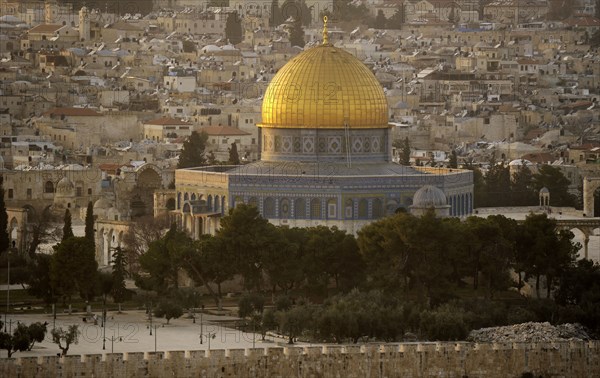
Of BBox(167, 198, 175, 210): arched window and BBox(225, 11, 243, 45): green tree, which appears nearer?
BBox(167, 198, 175, 210): arched window

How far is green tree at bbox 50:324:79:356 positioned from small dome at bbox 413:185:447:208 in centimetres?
1295

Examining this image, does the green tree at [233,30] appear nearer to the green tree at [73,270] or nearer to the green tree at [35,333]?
the green tree at [73,270]

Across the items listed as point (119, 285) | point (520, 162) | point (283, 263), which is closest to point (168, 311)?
point (119, 285)

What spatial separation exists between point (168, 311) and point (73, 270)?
278cm

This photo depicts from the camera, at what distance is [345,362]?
50.8 metres

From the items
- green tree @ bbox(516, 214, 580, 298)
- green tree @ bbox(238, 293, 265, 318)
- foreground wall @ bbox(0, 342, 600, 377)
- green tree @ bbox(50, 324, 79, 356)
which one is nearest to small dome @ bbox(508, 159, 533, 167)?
green tree @ bbox(516, 214, 580, 298)

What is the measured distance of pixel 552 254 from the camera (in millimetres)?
61625

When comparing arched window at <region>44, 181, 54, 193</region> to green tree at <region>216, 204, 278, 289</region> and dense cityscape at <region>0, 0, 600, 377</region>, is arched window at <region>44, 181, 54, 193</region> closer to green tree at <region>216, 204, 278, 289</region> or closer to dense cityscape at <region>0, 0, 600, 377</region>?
dense cityscape at <region>0, 0, 600, 377</region>

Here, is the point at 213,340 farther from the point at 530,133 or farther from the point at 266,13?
the point at 266,13

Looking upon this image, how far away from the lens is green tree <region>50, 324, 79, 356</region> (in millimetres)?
53281

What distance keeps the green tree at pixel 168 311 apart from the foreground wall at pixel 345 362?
700 centimetres

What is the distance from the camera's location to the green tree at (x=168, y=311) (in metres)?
57.9

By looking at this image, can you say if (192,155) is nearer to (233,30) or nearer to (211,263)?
(211,263)

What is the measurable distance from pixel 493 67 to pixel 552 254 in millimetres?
67338
